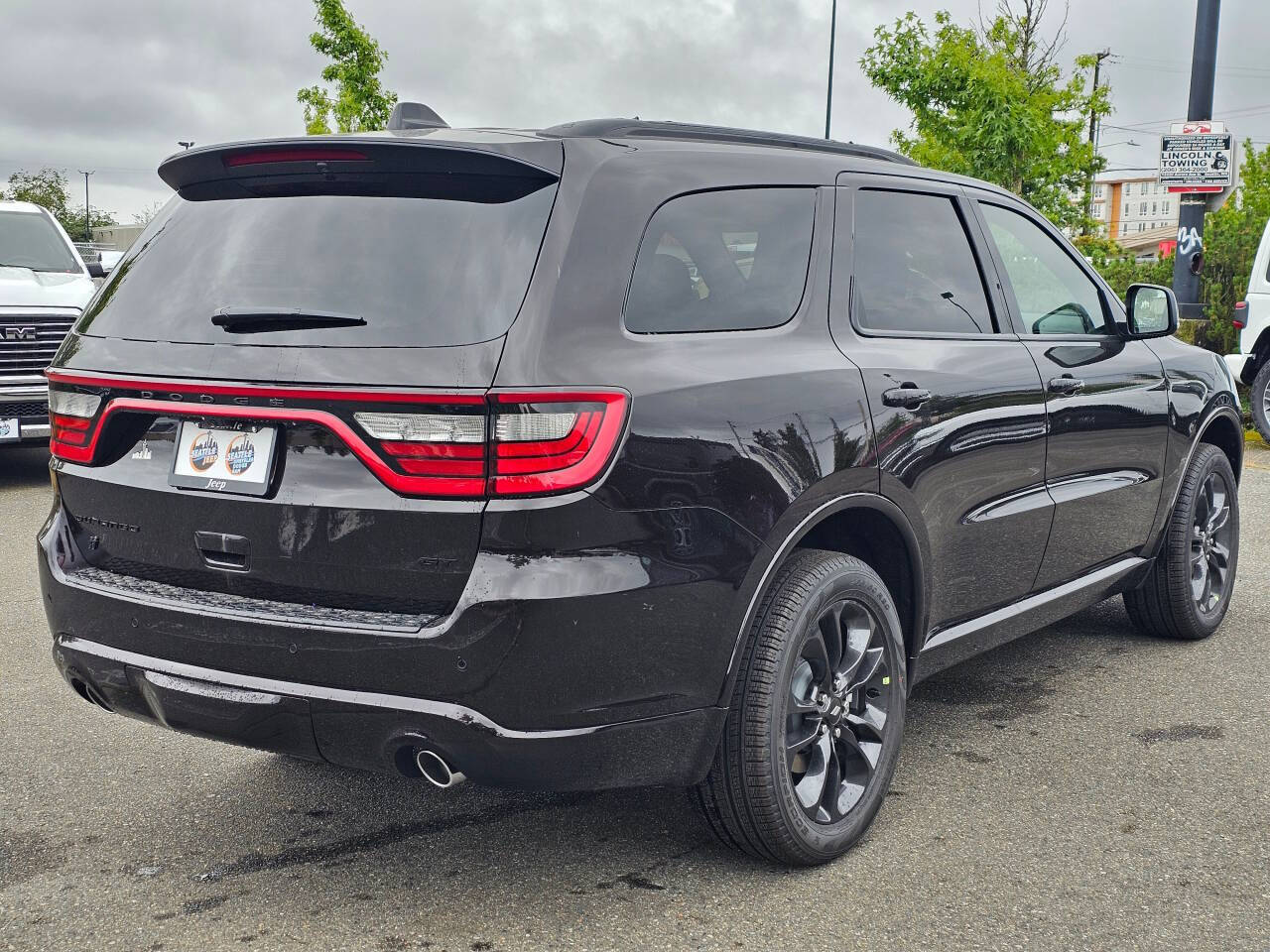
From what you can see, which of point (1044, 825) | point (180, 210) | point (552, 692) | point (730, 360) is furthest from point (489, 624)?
point (1044, 825)

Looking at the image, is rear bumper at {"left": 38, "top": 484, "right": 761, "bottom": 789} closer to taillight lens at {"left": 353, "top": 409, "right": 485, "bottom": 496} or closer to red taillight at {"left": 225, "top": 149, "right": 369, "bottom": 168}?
taillight lens at {"left": 353, "top": 409, "right": 485, "bottom": 496}

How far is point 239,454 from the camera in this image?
2.82m

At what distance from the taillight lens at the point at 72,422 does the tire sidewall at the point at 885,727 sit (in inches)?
66.7

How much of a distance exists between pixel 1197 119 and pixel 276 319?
12663 mm

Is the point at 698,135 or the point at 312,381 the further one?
the point at 698,135

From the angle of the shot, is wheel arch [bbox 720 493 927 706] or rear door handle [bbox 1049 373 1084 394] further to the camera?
rear door handle [bbox 1049 373 1084 394]

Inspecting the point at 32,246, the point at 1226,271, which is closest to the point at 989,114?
the point at 1226,271

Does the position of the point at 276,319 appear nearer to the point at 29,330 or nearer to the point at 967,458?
the point at 967,458

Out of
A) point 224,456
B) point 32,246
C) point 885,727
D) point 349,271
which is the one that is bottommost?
point 885,727

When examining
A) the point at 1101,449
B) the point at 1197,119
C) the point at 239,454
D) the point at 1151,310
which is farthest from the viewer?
the point at 1197,119

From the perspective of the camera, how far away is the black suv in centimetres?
264

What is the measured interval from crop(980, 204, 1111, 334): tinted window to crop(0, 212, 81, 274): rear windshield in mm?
8512

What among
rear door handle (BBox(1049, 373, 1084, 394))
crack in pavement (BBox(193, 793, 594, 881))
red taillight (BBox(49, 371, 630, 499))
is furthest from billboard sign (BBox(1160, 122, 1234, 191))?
red taillight (BBox(49, 371, 630, 499))

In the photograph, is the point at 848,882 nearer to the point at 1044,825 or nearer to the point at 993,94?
the point at 1044,825
